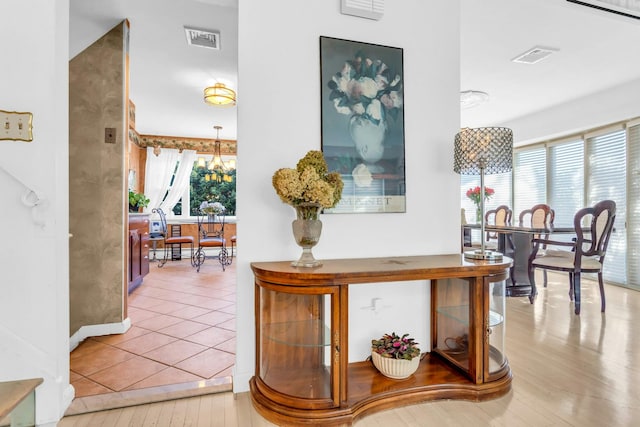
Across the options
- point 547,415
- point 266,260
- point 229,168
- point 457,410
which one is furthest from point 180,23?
point 229,168

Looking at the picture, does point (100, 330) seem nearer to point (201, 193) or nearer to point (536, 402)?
point (536, 402)

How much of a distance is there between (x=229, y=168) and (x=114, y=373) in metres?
5.92

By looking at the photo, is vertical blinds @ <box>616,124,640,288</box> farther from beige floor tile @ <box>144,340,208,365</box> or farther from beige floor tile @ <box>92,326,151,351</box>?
beige floor tile @ <box>92,326,151,351</box>

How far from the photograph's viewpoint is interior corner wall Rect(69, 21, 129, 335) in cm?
269

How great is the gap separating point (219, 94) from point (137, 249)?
2.13m

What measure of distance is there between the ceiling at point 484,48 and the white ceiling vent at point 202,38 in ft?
0.18

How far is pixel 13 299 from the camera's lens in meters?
1.66

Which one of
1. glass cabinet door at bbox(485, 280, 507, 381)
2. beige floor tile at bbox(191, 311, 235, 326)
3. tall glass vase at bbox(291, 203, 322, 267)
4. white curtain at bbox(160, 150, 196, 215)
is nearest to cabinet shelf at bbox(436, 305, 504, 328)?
glass cabinet door at bbox(485, 280, 507, 381)

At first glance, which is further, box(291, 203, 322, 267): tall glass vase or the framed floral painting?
the framed floral painting

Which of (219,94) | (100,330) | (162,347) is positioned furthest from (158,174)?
(162,347)

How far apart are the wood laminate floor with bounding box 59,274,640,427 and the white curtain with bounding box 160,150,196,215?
20.8ft

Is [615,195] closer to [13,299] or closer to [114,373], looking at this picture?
[114,373]

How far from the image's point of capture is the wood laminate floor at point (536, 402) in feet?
5.55

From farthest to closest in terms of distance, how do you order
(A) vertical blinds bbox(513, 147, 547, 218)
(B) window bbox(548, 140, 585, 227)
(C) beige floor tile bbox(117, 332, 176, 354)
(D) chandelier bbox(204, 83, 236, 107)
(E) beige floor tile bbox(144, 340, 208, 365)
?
(A) vertical blinds bbox(513, 147, 547, 218) < (B) window bbox(548, 140, 585, 227) < (D) chandelier bbox(204, 83, 236, 107) < (C) beige floor tile bbox(117, 332, 176, 354) < (E) beige floor tile bbox(144, 340, 208, 365)
